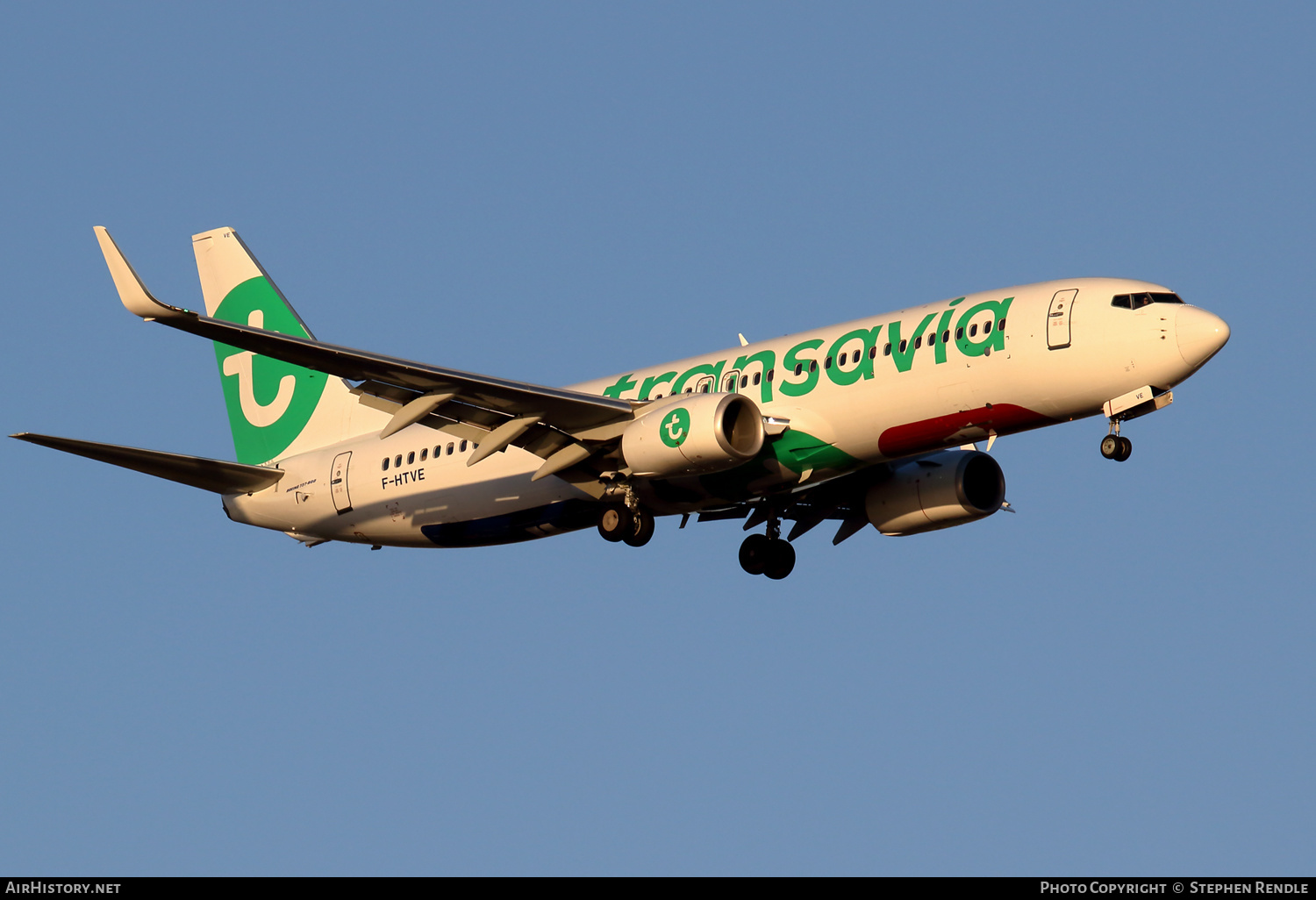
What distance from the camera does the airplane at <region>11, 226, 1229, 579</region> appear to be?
32.7 m

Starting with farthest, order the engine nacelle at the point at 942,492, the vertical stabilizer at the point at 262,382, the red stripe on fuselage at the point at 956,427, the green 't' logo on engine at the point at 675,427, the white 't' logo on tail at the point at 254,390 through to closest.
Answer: the white 't' logo on tail at the point at 254,390, the vertical stabilizer at the point at 262,382, the engine nacelle at the point at 942,492, the green 't' logo on engine at the point at 675,427, the red stripe on fuselage at the point at 956,427

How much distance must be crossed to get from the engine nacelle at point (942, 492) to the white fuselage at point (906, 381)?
156 inches

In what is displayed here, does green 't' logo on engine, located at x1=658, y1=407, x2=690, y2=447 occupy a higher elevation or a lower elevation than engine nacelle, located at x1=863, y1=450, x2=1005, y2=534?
lower

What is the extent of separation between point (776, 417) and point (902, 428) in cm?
281

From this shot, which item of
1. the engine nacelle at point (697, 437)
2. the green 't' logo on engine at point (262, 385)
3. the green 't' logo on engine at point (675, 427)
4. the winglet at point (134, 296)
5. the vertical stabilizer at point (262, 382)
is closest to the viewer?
the winglet at point (134, 296)

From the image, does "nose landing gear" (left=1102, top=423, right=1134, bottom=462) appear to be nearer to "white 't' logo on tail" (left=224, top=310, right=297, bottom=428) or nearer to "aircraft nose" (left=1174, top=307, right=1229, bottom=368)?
"aircraft nose" (left=1174, top=307, right=1229, bottom=368)

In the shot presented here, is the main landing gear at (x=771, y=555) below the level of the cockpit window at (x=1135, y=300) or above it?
below

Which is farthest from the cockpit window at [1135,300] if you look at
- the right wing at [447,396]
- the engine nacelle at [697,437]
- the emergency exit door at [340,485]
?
the emergency exit door at [340,485]

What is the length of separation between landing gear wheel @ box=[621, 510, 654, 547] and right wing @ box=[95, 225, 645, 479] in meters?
1.62

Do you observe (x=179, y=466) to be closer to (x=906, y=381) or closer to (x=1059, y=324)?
(x=906, y=381)

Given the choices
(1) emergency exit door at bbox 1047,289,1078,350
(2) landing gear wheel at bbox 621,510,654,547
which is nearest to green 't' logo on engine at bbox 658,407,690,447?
(2) landing gear wheel at bbox 621,510,654,547

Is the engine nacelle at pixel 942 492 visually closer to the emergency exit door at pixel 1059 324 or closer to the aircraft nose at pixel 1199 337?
the emergency exit door at pixel 1059 324

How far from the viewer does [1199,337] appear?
32.1m

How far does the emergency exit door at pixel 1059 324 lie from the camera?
3288 centimetres
